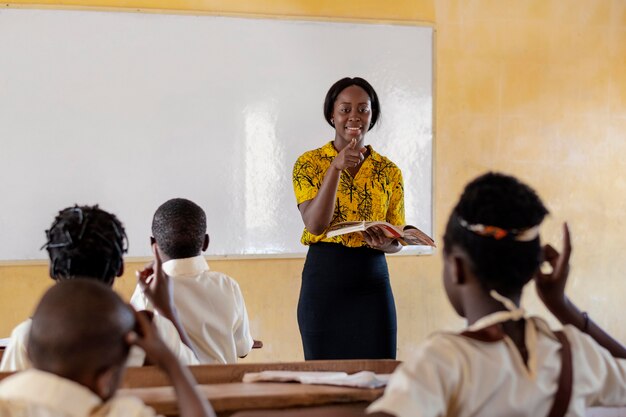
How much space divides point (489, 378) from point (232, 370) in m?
0.73

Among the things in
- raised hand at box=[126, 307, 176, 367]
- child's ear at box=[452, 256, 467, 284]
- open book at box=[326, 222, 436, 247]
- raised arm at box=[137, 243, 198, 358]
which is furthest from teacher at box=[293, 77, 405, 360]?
raised hand at box=[126, 307, 176, 367]

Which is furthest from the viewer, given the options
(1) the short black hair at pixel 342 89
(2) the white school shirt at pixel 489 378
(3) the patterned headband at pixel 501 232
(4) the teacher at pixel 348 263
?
(1) the short black hair at pixel 342 89

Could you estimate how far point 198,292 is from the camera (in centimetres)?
264

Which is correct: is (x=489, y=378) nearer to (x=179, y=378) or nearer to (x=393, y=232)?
(x=179, y=378)

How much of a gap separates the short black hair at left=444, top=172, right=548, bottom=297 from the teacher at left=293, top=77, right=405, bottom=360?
63.3 inches

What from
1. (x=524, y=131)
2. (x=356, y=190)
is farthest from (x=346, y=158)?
(x=524, y=131)

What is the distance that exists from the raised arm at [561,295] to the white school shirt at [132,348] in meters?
0.81

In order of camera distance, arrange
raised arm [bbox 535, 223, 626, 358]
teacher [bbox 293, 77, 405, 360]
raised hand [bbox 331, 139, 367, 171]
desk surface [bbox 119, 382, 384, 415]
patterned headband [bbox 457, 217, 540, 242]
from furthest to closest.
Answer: teacher [bbox 293, 77, 405, 360] < raised hand [bbox 331, 139, 367, 171] < raised arm [bbox 535, 223, 626, 358] < desk surface [bbox 119, 382, 384, 415] < patterned headband [bbox 457, 217, 540, 242]

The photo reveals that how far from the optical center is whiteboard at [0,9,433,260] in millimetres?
4281

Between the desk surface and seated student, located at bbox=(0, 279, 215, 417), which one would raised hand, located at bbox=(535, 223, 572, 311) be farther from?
seated student, located at bbox=(0, 279, 215, 417)

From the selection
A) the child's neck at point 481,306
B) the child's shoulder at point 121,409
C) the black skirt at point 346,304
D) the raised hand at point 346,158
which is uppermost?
the raised hand at point 346,158

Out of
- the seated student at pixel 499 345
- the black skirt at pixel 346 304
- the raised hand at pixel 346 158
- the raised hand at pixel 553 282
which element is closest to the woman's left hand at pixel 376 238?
the black skirt at pixel 346 304

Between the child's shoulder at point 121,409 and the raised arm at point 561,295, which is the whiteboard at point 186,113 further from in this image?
the child's shoulder at point 121,409

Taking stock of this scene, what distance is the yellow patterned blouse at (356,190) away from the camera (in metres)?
3.30
